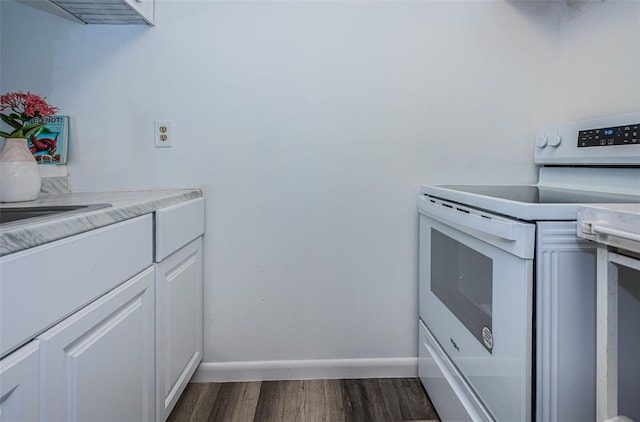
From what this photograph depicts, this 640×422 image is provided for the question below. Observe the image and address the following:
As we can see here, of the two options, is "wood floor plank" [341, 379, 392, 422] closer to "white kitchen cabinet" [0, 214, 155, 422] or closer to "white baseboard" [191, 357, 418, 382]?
"white baseboard" [191, 357, 418, 382]

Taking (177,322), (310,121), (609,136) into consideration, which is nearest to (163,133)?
(310,121)

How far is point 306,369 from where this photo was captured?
1.62 m

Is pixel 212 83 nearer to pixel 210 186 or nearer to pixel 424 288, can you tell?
pixel 210 186

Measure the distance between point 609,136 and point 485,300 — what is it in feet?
2.51

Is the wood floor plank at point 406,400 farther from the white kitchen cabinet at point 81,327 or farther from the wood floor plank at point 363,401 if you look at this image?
the white kitchen cabinet at point 81,327

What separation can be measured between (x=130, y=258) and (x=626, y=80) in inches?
69.1

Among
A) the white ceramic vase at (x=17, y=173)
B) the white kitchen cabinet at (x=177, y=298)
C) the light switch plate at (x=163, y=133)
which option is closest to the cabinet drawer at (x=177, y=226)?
the white kitchen cabinet at (x=177, y=298)

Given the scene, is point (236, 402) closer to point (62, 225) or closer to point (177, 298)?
point (177, 298)

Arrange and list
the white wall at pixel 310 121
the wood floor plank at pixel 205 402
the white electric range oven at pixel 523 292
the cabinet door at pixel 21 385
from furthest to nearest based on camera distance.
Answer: the white wall at pixel 310 121 → the wood floor plank at pixel 205 402 → the white electric range oven at pixel 523 292 → the cabinet door at pixel 21 385

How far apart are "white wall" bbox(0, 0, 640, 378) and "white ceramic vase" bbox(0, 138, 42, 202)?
0.36 metres

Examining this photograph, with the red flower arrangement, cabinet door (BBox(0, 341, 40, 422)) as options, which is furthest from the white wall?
cabinet door (BBox(0, 341, 40, 422))

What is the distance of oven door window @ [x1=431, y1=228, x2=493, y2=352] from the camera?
102 centimetres

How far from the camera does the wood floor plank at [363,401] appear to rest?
4.48 ft

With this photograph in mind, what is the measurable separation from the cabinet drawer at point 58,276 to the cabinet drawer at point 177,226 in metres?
0.14
